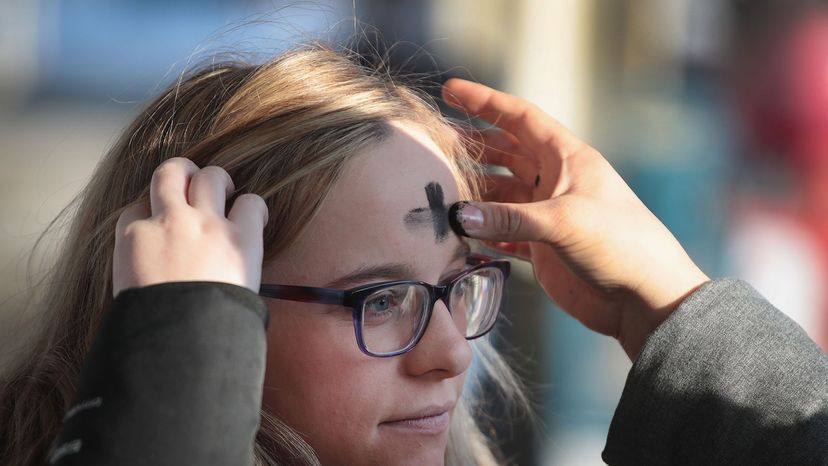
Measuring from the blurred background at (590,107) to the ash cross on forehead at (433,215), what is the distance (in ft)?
7.37

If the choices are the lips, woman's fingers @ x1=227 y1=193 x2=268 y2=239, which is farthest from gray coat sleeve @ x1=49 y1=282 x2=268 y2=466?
the lips

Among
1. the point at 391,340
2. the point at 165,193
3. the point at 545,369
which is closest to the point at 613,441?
the point at 391,340

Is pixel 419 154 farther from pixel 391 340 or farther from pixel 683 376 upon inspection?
pixel 683 376

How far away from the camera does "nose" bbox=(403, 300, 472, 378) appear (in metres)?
1.67

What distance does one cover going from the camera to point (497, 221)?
179 cm

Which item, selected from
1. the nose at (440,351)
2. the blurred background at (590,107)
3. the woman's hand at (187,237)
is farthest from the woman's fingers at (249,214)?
the blurred background at (590,107)

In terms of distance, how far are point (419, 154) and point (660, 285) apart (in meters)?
0.58

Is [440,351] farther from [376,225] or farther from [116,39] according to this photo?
[116,39]

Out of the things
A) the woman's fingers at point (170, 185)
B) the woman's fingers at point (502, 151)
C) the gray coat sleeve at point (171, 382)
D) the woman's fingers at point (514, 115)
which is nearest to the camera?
the gray coat sleeve at point (171, 382)

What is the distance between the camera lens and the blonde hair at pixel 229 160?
5.57ft

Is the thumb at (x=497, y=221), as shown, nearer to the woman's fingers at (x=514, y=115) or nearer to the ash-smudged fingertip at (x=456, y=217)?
the ash-smudged fingertip at (x=456, y=217)

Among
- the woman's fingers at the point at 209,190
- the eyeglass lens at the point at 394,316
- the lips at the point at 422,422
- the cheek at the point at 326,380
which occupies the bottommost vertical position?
the lips at the point at 422,422

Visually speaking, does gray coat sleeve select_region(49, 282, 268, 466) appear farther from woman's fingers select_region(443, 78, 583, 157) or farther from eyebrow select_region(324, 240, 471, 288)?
woman's fingers select_region(443, 78, 583, 157)

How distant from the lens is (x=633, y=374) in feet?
6.18
